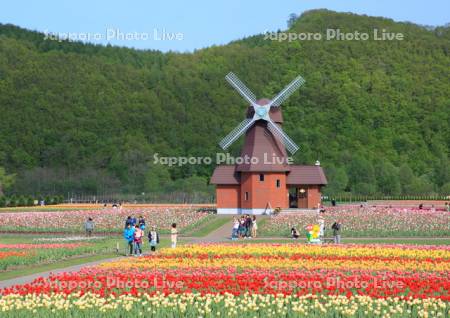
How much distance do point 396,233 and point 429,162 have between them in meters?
75.5

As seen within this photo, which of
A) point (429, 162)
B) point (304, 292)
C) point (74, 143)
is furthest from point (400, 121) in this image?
point (304, 292)

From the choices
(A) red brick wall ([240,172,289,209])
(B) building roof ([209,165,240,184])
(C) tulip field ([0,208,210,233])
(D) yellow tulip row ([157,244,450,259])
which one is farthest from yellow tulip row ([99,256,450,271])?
(B) building roof ([209,165,240,184])

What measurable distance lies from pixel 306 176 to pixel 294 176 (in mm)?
876

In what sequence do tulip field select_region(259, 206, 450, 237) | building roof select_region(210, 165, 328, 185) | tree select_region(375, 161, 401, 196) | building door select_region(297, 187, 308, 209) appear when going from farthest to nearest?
tree select_region(375, 161, 401, 196) → building door select_region(297, 187, 308, 209) → building roof select_region(210, 165, 328, 185) → tulip field select_region(259, 206, 450, 237)

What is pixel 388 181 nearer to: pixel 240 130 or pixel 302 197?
pixel 302 197

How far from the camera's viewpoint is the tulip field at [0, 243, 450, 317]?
14367 mm

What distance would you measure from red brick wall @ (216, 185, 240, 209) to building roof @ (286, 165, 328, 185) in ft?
12.5

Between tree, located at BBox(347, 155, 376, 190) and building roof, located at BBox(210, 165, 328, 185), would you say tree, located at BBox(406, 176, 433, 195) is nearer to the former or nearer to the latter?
tree, located at BBox(347, 155, 376, 190)

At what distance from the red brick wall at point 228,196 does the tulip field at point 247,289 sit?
30.6 m

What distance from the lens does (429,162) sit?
110438 mm

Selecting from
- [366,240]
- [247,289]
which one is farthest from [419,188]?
[247,289]

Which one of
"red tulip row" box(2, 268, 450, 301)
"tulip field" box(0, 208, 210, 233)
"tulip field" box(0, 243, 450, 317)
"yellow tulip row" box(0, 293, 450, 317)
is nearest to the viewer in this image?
"yellow tulip row" box(0, 293, 450, 317)

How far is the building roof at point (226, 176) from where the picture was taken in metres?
55.8

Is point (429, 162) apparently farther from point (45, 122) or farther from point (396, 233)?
point (396, 233)
